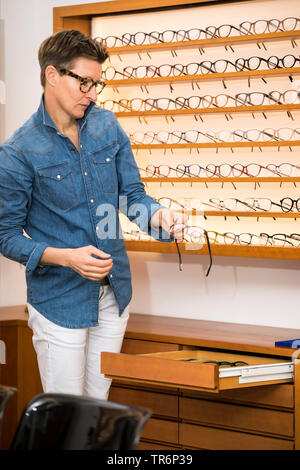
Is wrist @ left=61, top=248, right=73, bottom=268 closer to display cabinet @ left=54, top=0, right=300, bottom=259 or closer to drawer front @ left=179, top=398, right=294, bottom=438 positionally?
drawer front @ left=179, top=398, right=294, bottom=438

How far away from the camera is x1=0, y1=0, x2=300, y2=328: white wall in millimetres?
3434

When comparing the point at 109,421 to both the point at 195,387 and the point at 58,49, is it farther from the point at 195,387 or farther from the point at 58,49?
the point at 58,49

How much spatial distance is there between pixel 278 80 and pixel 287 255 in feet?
2.74

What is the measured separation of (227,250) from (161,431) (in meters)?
0.88

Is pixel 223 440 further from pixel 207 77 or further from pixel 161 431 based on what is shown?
pixel 207 77

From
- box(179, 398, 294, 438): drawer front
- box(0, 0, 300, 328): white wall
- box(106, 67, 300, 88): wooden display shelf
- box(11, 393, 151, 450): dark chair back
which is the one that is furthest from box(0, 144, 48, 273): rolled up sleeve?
box(0, 0, 300, 328): white wall

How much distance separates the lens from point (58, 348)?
2.44 meters

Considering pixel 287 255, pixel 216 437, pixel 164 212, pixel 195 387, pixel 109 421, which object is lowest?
pixel 216 437

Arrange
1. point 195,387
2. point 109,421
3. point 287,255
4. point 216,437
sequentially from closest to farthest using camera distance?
point 109,421 → point 195,387 → point 216,437 → point 287,255

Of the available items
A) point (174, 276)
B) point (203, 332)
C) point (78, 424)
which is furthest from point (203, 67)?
point (78, 424)

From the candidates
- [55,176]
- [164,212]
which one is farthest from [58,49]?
[164,212]

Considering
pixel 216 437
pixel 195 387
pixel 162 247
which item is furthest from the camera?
pixel 162 247

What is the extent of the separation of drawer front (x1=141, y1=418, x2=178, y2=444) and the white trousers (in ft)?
1.75

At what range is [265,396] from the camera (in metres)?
2.85
